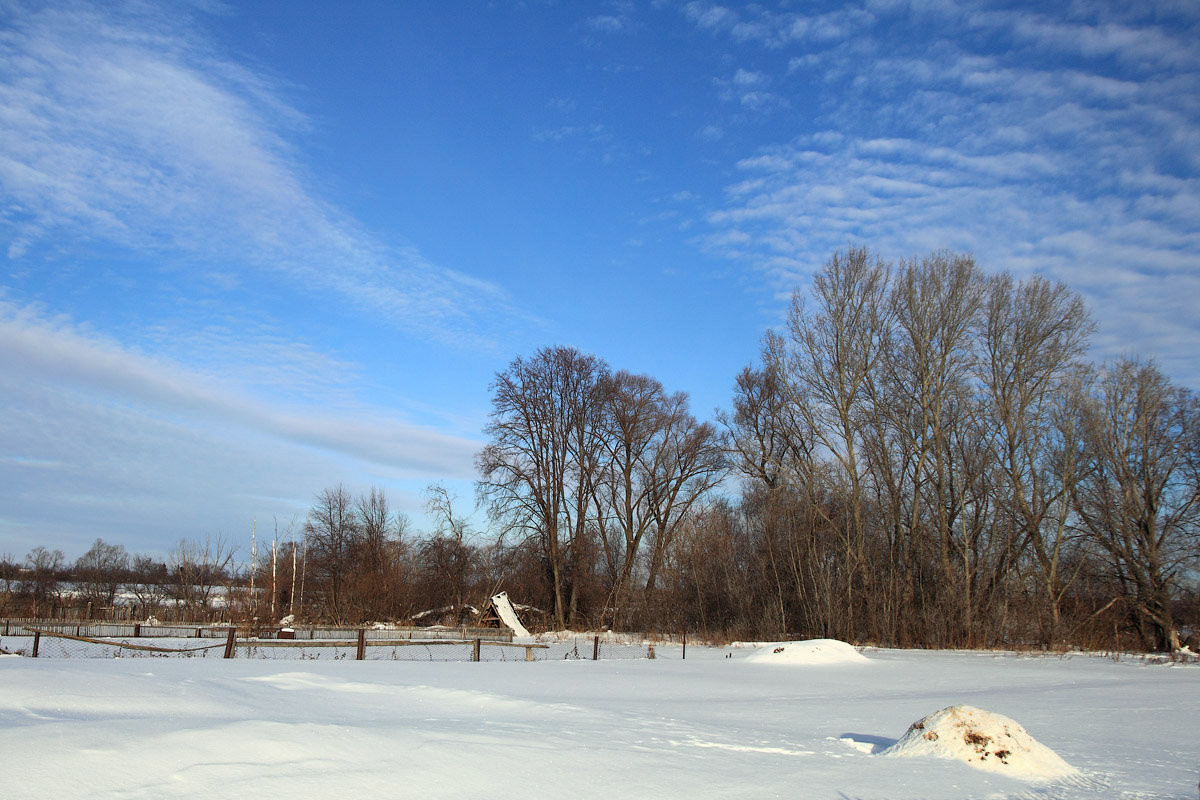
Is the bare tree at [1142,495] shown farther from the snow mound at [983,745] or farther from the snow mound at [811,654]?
the snow mound at [983,745]

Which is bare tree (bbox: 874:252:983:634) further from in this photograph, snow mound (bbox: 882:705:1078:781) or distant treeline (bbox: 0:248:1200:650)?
snow mound (bbox: 882:705:1078:781)

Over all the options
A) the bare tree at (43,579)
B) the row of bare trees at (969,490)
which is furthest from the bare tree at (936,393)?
the bare tree at (43,579)

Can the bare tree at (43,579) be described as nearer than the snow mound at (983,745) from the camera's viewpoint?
No

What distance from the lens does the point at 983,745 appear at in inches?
290

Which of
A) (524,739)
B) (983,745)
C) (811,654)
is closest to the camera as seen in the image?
(983,745)

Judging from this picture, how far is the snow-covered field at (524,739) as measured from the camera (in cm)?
547

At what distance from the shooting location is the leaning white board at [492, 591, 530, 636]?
1426 inches

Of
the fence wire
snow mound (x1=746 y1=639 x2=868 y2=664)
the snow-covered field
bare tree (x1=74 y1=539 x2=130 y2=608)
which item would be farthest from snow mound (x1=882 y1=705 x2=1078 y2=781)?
bare tree (x1=74 y1=539 x2=130 y2=608)

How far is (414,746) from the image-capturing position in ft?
22.1

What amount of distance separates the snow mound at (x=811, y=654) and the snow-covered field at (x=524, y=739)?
7597 mm

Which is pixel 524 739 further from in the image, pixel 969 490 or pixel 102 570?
pixel 102 570

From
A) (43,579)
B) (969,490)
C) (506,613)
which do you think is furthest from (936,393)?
(43,579)

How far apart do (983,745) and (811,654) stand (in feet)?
53.0

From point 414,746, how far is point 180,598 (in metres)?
40.3
